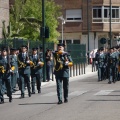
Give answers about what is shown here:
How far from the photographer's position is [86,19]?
70562 millimetres

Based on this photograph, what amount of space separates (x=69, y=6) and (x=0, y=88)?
5208 centimetres

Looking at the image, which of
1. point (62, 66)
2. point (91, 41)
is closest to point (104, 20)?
point (91, 41)

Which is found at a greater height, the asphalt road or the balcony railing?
the balcony railing

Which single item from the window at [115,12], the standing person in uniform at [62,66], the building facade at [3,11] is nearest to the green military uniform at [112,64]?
the standing person in uniform at [62,66]

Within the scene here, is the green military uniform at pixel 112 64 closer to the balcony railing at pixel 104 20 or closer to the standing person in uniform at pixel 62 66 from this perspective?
the standing person in uniform at pixel 62 66

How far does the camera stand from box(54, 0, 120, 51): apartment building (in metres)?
70.2

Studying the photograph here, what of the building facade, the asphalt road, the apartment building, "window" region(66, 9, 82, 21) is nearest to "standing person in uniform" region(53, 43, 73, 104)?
the asphalt road

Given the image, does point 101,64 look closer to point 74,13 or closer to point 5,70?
point 5,70

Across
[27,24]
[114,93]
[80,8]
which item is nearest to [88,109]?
[114,93]

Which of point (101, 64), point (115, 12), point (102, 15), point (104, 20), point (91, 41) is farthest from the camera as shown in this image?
point (115, 12)

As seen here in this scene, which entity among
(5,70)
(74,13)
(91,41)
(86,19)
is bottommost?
(5,70)

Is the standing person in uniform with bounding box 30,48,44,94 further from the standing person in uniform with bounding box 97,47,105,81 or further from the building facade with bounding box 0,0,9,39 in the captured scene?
the building facade with bounding box 0,0,9,39

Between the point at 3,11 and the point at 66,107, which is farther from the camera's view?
the point at 3,11

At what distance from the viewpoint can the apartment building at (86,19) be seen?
70250 mm
